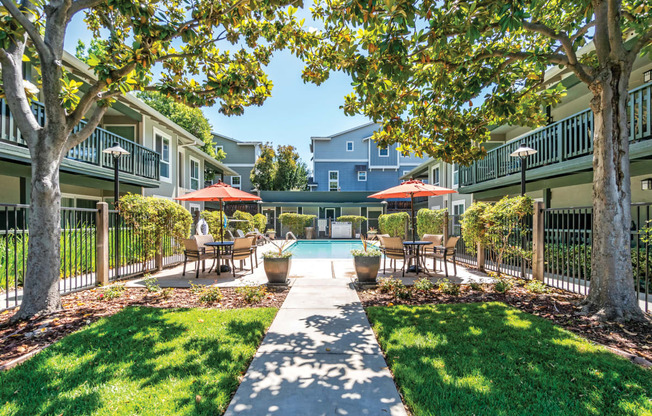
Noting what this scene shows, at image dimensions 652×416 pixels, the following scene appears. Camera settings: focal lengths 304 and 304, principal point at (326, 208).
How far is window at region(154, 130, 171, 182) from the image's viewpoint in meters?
14.8

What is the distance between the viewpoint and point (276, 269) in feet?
20.4

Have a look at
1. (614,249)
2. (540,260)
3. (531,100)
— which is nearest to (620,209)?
(614,249)

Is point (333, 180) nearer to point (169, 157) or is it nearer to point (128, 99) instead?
point (169, 157)

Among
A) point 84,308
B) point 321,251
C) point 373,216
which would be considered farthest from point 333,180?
point 84,308

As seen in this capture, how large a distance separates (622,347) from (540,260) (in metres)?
3.67

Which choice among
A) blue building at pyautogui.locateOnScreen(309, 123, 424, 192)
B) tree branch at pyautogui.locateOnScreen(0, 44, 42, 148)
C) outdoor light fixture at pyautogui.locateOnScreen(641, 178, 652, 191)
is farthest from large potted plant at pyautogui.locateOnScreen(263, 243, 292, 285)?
blue building at pyautogui.locateOnScreen(309, 123, 424, 192)

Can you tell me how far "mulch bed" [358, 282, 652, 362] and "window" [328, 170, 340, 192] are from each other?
2396cm

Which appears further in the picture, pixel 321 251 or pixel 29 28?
pixel 321 251

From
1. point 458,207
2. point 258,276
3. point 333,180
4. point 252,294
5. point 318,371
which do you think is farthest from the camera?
point 333,180

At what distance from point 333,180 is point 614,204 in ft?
85.8

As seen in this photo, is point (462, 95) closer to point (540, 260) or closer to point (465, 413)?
point (540, 260)

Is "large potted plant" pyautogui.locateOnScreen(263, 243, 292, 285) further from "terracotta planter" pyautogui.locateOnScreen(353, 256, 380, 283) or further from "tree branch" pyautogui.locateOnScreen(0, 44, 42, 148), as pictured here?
"tree branch" pyautogui.locateOnScreen(0, 44, 42, 148)

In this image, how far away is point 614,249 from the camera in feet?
14.1

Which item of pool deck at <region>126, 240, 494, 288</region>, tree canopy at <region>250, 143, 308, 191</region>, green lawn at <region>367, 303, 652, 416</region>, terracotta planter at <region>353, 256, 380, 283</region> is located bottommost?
pool deck at <region>126, 240, 494, 288</region>
